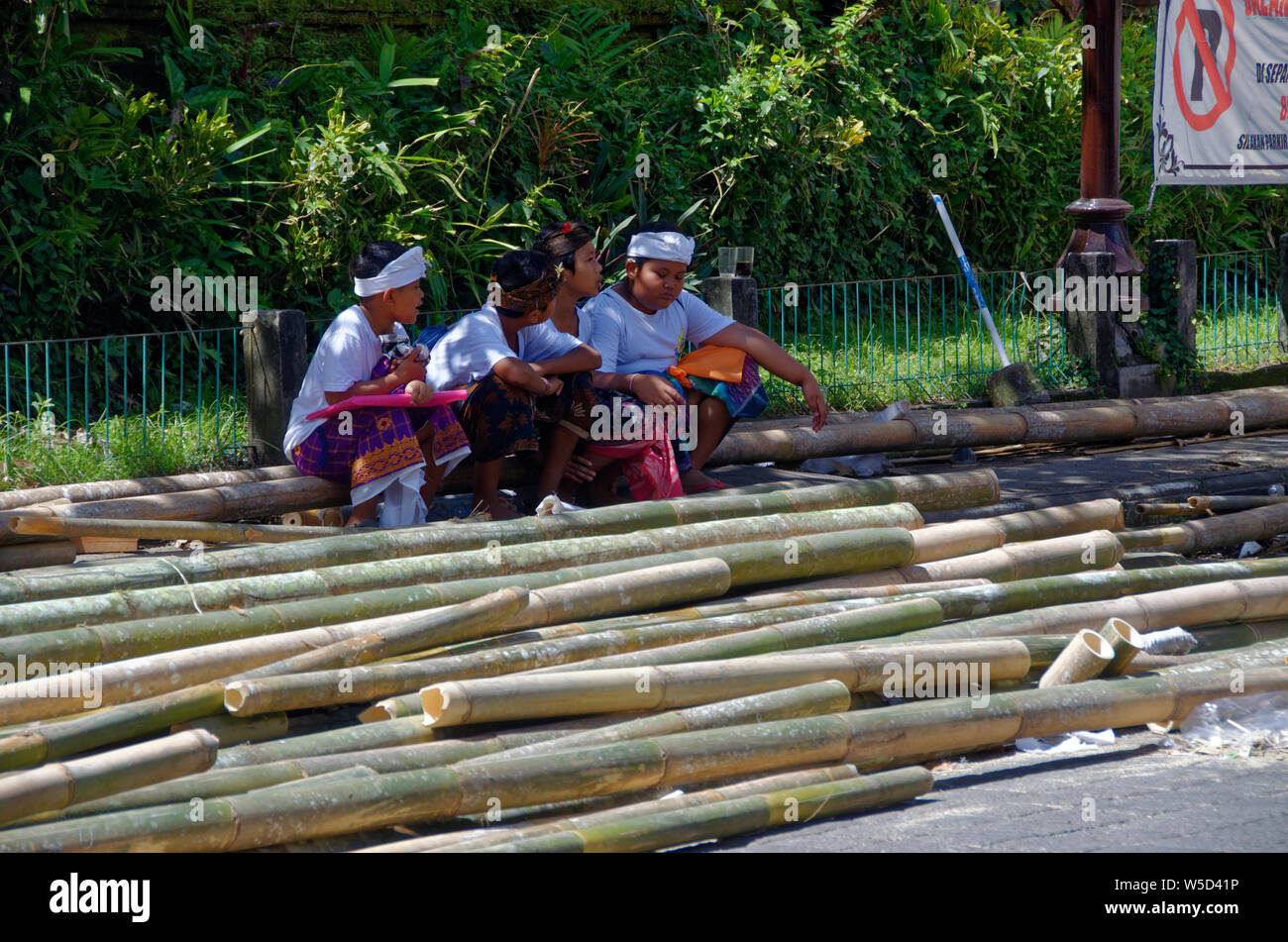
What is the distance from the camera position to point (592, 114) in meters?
11.5

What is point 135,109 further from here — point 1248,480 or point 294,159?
point 1248,480

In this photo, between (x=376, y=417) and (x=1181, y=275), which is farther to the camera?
(x=1181, y=275)

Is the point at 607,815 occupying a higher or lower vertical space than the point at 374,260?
lower

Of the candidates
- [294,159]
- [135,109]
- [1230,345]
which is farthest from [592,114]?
[1230,345]

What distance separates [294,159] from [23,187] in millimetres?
1614

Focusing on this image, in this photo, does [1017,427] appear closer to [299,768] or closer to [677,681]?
[677,681]

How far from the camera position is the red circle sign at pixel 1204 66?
11.9 metres

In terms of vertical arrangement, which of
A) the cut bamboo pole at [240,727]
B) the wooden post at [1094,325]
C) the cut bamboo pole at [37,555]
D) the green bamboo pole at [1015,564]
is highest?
the wooden post at [1094,325]

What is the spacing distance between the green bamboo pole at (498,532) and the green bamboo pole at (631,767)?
4.99 ft

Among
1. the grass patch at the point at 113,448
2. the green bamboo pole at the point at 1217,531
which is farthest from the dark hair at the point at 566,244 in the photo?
the green bamboo pole at the point at 1217,531

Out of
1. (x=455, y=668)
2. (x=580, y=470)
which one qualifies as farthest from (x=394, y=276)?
(x=455, y=668)

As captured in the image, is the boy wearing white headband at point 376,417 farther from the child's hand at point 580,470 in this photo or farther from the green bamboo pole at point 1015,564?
the green bamboo pole at point 1015,564

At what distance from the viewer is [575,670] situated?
15.0 ft

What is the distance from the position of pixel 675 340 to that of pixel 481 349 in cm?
116
